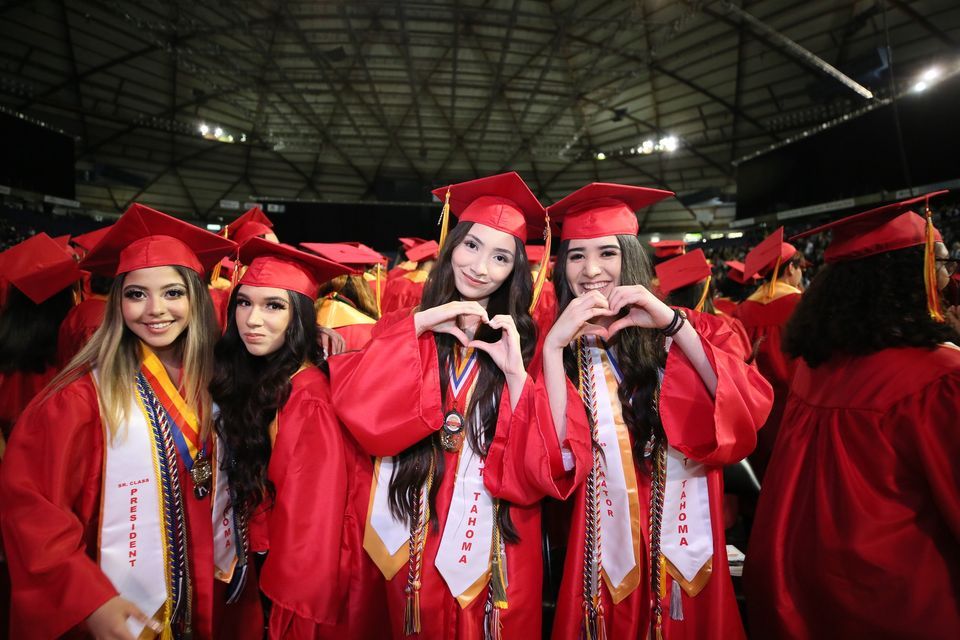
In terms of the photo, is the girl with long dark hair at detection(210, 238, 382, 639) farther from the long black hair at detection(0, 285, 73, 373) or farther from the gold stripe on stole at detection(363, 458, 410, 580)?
the long black hair at detection(0, 285, 73, 373)

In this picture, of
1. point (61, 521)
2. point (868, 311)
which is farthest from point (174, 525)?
point (868, 311)

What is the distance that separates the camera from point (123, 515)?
1.52 m

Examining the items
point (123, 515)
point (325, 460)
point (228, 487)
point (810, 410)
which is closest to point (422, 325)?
point (325, 460)

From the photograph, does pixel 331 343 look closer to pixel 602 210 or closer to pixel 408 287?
pixel 602 210

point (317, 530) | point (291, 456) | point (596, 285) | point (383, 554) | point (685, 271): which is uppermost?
point (685, 271)

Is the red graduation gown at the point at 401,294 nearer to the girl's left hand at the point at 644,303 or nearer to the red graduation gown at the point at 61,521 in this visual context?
the red graduation gown at the point at 61,521

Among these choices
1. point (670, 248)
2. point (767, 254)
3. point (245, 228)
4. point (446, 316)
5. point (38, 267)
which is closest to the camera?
point (446, 316)

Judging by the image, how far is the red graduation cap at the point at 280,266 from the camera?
75.6 inches

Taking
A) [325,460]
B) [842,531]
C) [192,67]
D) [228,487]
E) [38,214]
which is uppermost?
[192,67]

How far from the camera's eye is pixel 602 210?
1898 mm

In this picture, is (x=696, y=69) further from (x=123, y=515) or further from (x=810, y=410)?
(x=123, y=515)

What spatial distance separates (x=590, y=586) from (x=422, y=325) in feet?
3.66

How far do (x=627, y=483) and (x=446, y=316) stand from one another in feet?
3.01

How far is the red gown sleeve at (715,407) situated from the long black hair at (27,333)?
375 cm
